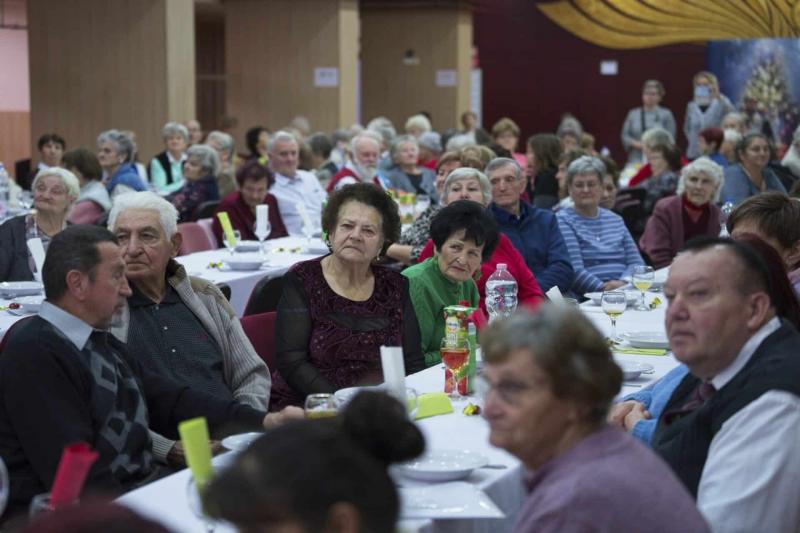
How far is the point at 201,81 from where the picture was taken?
837 inches

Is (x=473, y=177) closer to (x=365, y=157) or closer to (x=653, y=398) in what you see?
(x=653, y=398)

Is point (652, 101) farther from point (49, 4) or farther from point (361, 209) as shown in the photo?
point (361, 209)

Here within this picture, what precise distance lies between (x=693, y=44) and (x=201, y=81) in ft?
28.9

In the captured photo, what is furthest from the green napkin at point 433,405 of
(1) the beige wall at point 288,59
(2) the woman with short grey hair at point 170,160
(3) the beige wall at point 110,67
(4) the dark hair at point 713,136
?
(1) the beige wall at point 288,59

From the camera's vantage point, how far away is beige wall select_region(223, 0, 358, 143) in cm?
1638

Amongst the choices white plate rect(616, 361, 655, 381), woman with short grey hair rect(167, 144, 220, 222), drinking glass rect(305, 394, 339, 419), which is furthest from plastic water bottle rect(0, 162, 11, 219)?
drinking glass rect(305, 394, 339, 419)

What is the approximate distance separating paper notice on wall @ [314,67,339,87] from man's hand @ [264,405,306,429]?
44.5 ft

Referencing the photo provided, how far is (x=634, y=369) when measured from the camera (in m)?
3.68

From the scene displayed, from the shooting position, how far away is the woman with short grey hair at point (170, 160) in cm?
1177

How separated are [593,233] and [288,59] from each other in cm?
1078

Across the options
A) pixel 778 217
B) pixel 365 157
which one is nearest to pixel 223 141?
pixel 365 157

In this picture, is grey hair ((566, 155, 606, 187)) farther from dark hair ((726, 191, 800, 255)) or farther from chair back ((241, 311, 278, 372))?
chair back ((241, 311, 278, 372))

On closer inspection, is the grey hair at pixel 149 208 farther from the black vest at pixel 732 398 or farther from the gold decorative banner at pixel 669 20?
the gold decorative banner at pixel 669 20

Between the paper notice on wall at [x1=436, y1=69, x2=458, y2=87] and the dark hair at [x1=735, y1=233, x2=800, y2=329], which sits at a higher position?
the paper notice on wall at [x1=436, y1=69, x2=458, y2=87]
